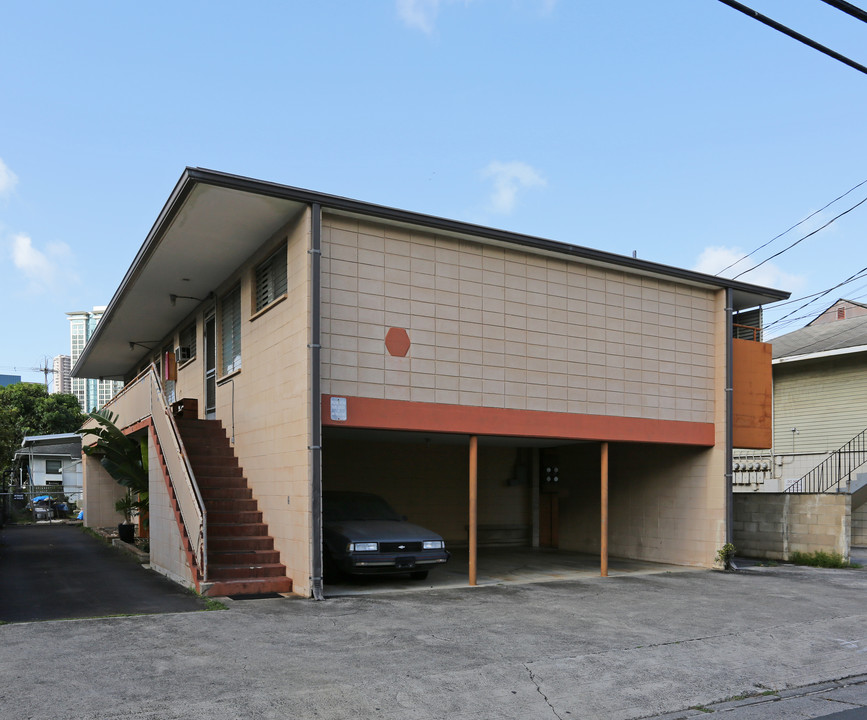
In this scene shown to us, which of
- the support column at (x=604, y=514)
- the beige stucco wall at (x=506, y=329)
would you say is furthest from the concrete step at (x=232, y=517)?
the support column at (x=604, y=514)

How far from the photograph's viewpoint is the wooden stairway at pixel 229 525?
11.4 m

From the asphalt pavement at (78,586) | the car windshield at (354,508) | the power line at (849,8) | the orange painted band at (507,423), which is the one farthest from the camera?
the car windshield at (354,508)

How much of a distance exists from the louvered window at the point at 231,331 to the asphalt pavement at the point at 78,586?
4081mm

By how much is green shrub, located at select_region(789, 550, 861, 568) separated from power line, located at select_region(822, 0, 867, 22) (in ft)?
41.9

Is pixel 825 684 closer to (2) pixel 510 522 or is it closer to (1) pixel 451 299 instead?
(1) pixel 451 299

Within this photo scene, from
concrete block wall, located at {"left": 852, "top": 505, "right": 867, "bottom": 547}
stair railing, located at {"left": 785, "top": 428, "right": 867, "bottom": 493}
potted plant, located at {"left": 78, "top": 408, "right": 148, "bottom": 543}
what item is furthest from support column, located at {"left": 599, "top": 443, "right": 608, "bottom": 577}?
concrete block wall, located at {"left": 852, "top": 505, "right": 867, "bottom": 547}

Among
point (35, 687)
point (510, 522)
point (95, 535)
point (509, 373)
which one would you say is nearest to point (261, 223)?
point (509, 373)

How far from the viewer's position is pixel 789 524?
16.7m

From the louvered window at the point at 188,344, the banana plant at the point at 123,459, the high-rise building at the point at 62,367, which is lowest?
the banana plant at the point at 123,459

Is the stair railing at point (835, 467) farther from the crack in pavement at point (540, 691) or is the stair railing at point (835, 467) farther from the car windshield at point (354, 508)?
the crack in pavement at point (540, 691)

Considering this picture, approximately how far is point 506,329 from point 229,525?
17.9ft

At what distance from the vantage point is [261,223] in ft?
40.5

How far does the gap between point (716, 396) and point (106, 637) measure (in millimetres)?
11878

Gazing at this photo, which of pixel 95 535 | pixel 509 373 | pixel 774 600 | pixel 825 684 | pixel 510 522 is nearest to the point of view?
pixel 825 684
